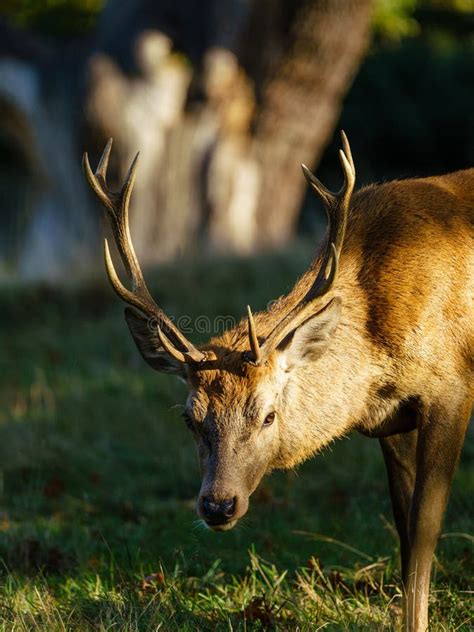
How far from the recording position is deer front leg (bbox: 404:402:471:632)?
4.20m

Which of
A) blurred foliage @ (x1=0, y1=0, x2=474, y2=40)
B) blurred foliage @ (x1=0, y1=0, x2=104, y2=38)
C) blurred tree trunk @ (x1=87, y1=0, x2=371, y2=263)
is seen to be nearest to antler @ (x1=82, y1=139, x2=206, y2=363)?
blurred tree trunk @ (x1=87, y1=0, x2=371, y2=263)

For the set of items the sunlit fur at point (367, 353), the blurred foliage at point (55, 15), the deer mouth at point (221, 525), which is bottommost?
the blurred foliage at point (55, 15)

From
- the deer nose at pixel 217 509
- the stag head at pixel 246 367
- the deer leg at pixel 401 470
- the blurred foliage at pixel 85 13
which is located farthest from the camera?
A: the blurred foliage at pixel 85 13

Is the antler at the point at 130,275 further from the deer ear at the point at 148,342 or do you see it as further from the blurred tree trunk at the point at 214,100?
the blurred tree trunk at the point at 214,100

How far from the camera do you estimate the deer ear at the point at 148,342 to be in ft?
14.8

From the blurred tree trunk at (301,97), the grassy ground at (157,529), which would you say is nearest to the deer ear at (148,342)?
the grassy ground at (157,529)

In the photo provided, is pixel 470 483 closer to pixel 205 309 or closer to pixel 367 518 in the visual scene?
pixel 367 518

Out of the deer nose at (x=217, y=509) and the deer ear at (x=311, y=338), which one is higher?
the deer ear at (x=311, y=338)

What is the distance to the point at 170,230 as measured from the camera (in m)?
12.6

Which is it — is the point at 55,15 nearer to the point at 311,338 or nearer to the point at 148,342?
the point at 148,342

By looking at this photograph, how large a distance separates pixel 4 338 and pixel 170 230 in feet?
8.58

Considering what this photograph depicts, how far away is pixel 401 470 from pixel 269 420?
0.89 metres

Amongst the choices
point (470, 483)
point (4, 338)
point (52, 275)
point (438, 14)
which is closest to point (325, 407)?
point (470, 483)

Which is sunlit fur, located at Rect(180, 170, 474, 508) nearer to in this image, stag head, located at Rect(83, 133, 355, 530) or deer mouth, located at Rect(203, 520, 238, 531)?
stag head, located at Rect(83, 133, 355, 530)
